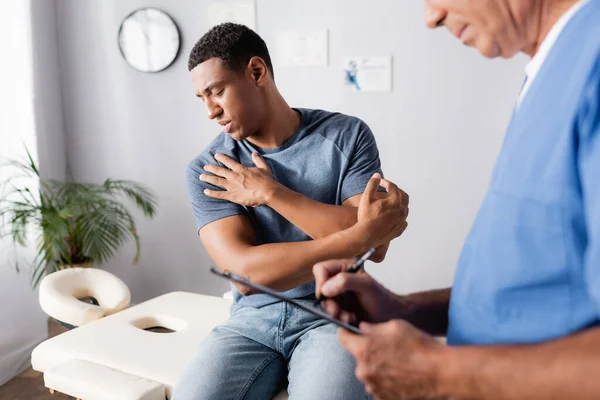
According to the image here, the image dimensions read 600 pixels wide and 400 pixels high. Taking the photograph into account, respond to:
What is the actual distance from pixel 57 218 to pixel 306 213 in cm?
193

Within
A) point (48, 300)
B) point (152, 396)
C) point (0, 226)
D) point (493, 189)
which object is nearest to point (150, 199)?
point (0, 226)

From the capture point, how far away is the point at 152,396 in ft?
5.23

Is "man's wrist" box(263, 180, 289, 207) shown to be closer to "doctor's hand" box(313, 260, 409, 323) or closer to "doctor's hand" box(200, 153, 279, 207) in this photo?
"doctor's hand" box(200, 153, 279, 207)

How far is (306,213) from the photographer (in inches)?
57.7

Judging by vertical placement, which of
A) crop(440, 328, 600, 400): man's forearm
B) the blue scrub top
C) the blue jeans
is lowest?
the blue jeans

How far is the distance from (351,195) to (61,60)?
274 cm

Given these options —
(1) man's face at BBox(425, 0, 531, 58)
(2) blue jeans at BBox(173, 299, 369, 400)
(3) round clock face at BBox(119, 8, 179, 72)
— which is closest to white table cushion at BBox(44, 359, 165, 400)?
(2) blue jeans at BBox(173, 299, 369, 400)

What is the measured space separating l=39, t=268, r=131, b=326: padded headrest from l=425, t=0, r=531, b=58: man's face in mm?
1789

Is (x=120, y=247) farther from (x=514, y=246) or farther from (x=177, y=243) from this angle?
(x=514, y=246)

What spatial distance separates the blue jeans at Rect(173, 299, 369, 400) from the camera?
1330 millimetres

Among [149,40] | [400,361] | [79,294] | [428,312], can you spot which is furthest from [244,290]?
[149,40]

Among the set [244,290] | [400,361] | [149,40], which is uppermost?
[149,40]

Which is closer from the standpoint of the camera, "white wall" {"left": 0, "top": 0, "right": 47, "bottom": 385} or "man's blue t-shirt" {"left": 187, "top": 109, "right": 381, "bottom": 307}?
"man's blue t-shirt" {"left": 187, "top": 109, "right": 381, "bottom": 307}

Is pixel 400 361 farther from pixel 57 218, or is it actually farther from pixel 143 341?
pixel 57 218
